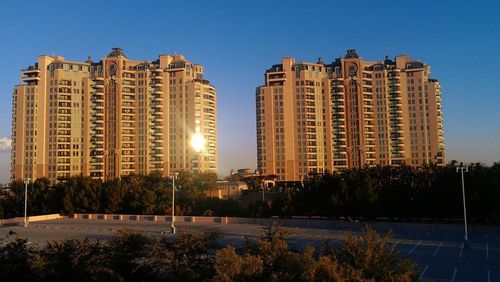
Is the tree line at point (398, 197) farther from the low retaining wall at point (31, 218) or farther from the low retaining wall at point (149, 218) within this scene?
the low retaining wall at point (31, 218)

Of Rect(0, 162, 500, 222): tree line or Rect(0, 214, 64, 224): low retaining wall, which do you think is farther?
Rect(0, 214, 64, 224): low retaining wall

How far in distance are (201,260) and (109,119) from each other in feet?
341

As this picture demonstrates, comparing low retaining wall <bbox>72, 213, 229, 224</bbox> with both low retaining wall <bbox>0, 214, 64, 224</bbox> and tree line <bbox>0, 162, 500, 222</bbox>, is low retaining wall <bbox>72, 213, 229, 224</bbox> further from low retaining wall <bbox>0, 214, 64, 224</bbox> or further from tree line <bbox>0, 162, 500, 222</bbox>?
low retaining wall <bbox>0, 214, 64, 224</bbox>

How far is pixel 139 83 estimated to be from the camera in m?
116

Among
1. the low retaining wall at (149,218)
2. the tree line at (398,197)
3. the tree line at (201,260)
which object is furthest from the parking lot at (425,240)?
the tree line at (398,197)

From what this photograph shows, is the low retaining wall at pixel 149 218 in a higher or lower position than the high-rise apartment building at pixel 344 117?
lower

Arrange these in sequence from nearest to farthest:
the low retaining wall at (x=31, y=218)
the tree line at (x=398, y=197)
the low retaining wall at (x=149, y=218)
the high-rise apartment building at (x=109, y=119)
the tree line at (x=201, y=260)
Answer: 1. the tree line at (x=201, y=260)
2. the tree line at (x=398, y=197)
3. the low retaining wall at (x=149, y=218)
4. the low retaining wall at (x=31, y=218)
5. the high-rise apartment building at (x=109, y=119)

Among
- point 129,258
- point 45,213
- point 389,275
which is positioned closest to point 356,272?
point 389,275

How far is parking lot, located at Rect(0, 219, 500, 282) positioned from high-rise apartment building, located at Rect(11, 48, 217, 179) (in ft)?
209

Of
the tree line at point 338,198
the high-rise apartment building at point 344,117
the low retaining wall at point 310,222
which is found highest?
the high-rise apartment building at point 344,117

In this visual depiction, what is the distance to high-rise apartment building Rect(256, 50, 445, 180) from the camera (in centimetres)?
11200

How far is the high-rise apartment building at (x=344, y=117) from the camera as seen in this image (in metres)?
112

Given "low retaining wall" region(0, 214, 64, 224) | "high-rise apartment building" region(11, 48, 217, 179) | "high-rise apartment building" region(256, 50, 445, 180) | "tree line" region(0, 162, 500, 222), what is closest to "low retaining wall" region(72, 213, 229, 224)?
"tree line" region(0, 162, 500, 222)

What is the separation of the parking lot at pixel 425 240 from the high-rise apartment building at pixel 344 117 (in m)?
64.2
